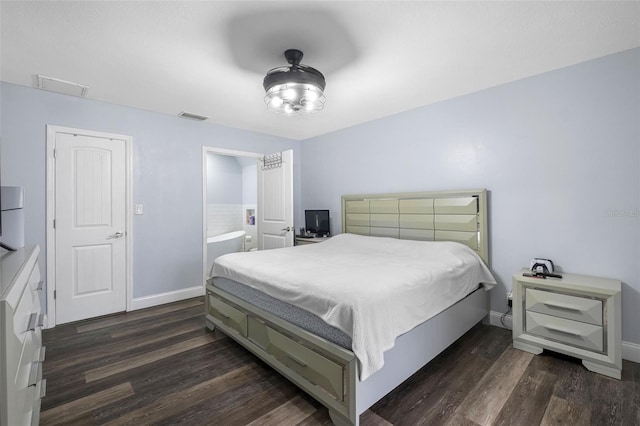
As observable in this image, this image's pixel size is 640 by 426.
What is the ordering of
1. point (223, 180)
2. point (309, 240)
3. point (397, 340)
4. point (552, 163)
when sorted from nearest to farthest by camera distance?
point (397, 340) < point (552, 163) < point (309, 240) < point (223, 180)

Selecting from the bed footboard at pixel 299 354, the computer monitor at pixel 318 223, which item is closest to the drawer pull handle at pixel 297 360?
the bed footboard at pixel 299 354

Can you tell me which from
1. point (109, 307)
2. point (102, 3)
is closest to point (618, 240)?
point (102, 3)

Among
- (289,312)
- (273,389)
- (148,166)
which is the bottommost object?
(273,389)

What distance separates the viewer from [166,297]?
3705mm

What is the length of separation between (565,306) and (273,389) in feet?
7.39

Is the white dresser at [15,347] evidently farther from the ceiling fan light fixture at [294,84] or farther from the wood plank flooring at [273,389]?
the ceiling fan light fixture at [294,84]

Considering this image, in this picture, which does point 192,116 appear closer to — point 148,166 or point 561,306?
point 148,166

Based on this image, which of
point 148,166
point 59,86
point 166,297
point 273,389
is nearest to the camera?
point 273,389

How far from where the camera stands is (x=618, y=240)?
229 centimetres

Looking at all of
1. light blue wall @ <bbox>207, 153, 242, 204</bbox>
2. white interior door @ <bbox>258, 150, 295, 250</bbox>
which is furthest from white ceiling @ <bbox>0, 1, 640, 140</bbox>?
light blue wall @ <bbox>207, 153, 242, 204</bbox>

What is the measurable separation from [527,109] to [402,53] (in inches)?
55.0

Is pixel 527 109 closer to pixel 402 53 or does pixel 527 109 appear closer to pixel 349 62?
pixel 402 53

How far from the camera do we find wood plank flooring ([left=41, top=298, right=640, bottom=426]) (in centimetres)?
168

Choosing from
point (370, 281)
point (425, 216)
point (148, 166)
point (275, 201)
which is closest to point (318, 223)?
point (275, 201)
